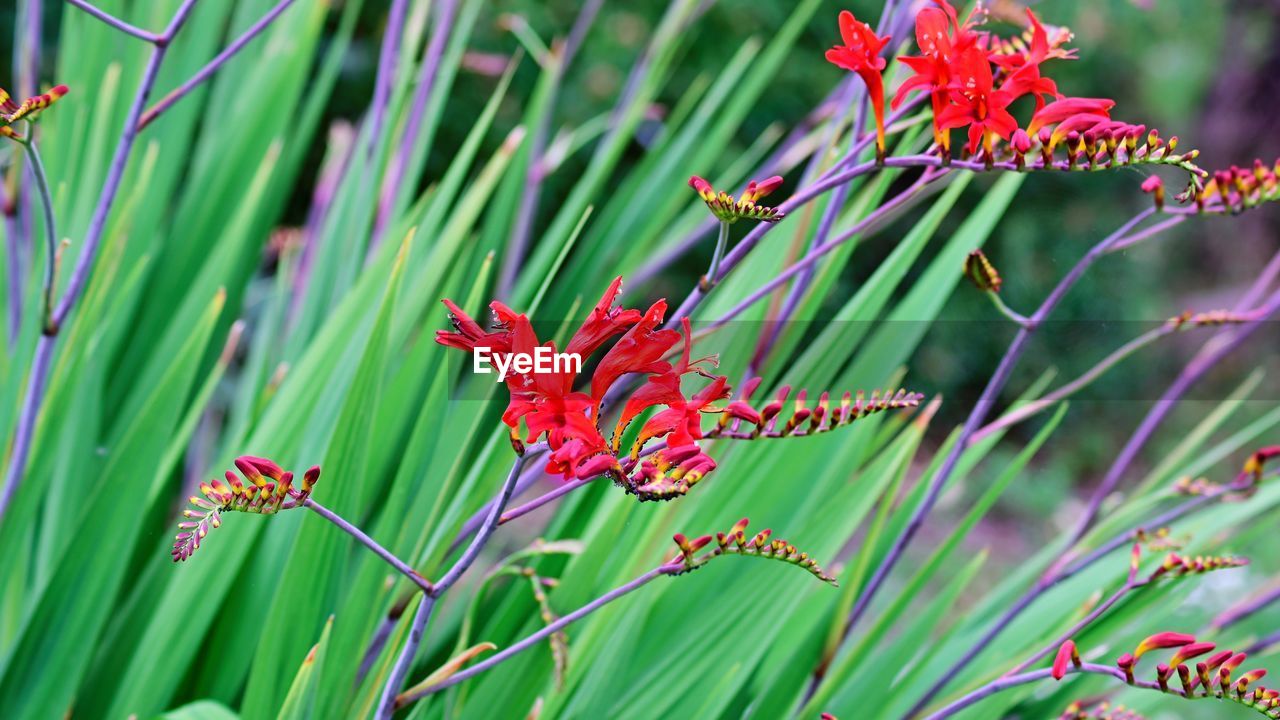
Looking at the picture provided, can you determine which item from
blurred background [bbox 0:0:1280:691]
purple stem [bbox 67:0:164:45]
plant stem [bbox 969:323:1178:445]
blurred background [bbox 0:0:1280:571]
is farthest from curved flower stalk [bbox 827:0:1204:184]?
blurred background [bbox 0:0:1280:571]

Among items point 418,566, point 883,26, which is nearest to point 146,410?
point 418,566

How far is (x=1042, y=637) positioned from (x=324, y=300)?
625 millimetres

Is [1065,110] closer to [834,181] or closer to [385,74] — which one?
[834,181]

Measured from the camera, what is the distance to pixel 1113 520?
2.51 feet

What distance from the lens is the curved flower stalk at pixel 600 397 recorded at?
0.36 m

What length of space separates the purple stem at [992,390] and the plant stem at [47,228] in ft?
1.57

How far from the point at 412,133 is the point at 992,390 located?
54cm

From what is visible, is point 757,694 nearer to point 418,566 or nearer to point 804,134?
point 418,566

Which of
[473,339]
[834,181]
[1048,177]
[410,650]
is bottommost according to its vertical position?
[410,650]

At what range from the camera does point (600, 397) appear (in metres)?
0.39

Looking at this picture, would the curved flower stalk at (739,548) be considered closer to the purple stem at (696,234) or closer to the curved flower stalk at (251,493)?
the curved flower stalk at (251,493)

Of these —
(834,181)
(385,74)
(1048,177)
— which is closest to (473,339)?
(834,181)

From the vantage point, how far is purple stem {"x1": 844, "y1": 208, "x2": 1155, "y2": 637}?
55 centimetres

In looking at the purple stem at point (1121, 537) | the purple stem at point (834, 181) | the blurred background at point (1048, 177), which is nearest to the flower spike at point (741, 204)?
the purple stem at point (834, 181)
